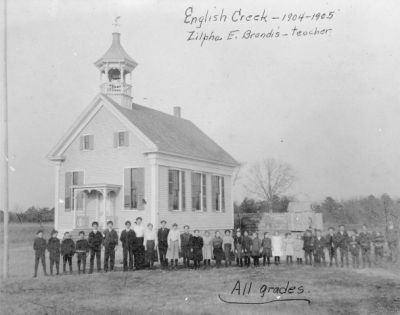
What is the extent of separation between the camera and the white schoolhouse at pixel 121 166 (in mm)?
22391

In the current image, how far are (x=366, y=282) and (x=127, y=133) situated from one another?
13.1 metres

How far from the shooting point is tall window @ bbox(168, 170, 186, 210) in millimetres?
23172

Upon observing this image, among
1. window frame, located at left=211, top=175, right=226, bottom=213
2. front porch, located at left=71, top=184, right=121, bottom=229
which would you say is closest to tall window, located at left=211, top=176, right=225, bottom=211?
window frame, located at left=211, top=175, right=226, bottom=213

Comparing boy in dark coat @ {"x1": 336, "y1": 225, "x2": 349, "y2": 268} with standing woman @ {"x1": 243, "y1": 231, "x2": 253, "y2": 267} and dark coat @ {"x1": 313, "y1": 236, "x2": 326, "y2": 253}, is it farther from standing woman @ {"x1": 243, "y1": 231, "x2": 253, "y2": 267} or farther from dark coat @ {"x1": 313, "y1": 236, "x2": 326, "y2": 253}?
standing woman @ {"x1": 243, "y1": 231, "x2": 253, "y2": 267}

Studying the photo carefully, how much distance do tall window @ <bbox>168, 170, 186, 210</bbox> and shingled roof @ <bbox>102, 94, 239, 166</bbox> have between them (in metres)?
1.05

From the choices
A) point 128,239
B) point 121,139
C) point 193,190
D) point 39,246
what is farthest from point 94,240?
point 193,190

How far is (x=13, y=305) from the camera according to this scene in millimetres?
11352

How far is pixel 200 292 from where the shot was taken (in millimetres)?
12281

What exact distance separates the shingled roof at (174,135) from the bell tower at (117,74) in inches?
31.7

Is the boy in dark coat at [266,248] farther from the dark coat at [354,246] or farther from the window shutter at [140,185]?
the window shutter at [140,185]

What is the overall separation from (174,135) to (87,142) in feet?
15.4

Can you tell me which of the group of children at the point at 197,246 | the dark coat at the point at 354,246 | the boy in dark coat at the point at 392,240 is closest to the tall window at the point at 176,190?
the group of children at the point at 197,246

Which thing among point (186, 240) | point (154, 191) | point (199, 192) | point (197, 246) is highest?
point (199, 192)

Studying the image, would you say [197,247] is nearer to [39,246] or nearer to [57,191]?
[39,246]
